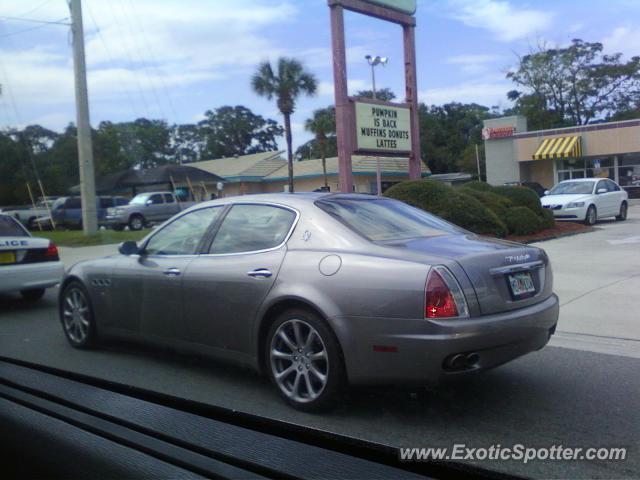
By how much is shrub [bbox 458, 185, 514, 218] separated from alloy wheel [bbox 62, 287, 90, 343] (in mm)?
11408

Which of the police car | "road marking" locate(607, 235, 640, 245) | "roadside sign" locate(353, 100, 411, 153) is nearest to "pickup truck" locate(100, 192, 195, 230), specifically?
"roadside sign" locate(353, 100, 411, 153)

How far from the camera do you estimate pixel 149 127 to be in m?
61.9

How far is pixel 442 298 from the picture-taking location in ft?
13.1

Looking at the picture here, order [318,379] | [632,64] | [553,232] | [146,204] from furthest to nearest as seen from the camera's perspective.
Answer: [632,64] → [146,204] → [553,232] → [318,379]

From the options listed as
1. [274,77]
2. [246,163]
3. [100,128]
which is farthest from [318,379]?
[100,128]

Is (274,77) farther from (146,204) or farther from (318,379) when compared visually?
(318,379)

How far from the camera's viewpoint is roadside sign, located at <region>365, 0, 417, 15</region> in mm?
16438

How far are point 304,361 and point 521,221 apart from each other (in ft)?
40.2

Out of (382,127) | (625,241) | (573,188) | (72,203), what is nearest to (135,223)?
(72,203)

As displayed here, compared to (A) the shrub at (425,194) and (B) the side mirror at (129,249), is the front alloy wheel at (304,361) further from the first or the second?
(A) the shrub at (425,194)

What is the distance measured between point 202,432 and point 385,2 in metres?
15.7

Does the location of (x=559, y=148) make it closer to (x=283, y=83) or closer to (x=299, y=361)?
(x=283, y=83)

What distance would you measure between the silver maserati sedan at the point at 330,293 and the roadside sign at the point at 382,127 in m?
10.7

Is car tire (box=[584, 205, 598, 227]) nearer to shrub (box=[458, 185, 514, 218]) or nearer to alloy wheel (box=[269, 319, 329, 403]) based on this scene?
shrub (box=[458, 185, 514, 218])
